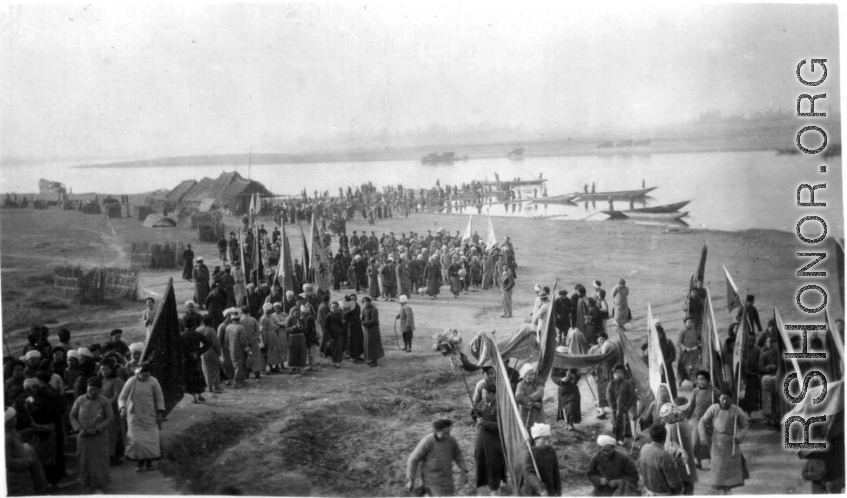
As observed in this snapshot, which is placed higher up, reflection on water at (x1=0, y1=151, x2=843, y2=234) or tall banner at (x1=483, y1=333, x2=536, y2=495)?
reflection on water at (x1=0, y1=151, x2=843, y2=234)

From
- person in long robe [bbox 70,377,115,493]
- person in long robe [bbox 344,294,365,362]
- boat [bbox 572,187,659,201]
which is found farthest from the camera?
boat [bbox 572,187,659,201]

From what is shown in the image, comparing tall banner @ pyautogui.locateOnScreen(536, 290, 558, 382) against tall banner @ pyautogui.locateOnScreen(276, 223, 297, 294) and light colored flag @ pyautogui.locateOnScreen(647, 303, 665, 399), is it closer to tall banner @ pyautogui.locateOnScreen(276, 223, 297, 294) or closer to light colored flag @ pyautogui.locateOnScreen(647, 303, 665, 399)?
light colored flag @ pyautogui.locateOnScreen(647, 303, 665, 399)

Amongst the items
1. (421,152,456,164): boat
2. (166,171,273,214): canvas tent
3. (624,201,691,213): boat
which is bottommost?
(624,201,691,213): boat

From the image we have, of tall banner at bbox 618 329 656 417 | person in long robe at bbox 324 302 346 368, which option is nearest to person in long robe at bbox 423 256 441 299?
person in long robe at bbox 324 302 346 368

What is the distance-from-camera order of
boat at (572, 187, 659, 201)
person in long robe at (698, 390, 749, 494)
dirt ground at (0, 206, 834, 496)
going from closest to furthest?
person in long robe at (698, 390, 749, 494)
dirt ground at (0, 206, 834, 496)
boat at (572, 187, 659, 201)

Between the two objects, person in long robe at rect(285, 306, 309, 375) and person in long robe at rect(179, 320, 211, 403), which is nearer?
person in long robe at rect(179, 320, 211, 403)

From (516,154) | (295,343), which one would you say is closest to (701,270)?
(516,154)

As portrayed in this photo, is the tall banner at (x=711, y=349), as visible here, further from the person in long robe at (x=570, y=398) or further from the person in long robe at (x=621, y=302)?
the person in long robe at (x=570, y=398)
